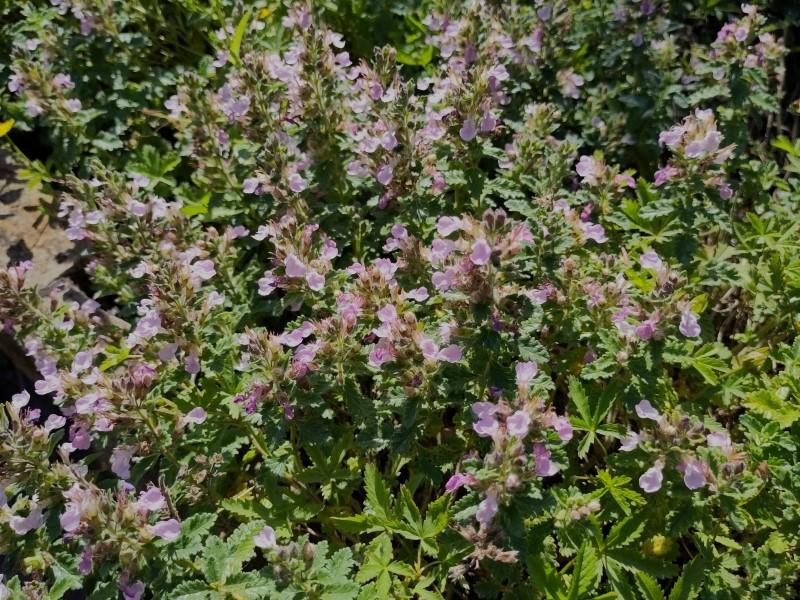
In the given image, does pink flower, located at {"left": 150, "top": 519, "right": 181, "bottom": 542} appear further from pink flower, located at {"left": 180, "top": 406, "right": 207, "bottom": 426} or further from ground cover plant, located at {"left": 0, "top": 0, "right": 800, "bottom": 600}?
pink flower, located at {"left": 180, "top": 406, "right": 207, "bottom": 426}

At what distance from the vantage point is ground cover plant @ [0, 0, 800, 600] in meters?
2.19

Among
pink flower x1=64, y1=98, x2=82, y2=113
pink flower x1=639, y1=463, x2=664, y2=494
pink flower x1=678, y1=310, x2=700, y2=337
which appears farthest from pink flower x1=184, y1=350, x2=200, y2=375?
pink flower x1=64, y1=98, x2=82, y2=113

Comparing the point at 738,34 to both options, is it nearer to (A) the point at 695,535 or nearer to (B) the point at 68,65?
(A) the point at 695,535

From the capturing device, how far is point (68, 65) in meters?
3.96

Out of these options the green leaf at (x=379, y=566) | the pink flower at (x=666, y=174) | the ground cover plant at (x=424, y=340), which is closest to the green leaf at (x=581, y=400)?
the ground cover plant at (x=424, y=340)

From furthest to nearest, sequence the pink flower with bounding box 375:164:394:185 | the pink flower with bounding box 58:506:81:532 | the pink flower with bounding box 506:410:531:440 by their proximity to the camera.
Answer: the pink flower with bounding box 375:164:394:185, the pink flower with bounding box 58:506:81:532, the pink flower with bounding box 506:410:531:440

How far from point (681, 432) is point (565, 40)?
8.16 feet

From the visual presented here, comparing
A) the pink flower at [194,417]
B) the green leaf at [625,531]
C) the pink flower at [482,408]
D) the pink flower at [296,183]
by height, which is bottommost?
the green leaf at [625,531]

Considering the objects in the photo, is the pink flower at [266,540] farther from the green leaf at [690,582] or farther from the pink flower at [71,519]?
the green leaf at [690,582]

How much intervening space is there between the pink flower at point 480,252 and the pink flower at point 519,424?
0.46 metres

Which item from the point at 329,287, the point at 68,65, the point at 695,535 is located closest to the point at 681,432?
the point at 695,535

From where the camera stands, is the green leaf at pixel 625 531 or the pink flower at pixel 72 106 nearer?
the green leaf at pixel 625 531

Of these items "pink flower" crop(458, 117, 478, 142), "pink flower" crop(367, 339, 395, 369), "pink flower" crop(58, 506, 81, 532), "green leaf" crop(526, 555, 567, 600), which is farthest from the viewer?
"pink flower" crop(458, 117, 478, 142)

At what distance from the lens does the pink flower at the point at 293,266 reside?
2.45 m
